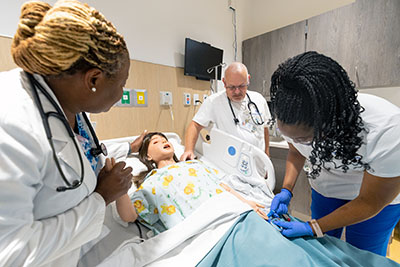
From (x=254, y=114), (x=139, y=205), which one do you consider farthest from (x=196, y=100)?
(x=139, y=205)

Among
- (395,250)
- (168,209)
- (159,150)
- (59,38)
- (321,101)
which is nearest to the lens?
(59,38)

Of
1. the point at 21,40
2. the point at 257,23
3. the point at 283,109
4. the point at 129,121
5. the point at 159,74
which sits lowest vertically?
the point at 129,121

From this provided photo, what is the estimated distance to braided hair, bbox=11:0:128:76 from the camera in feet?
1.51

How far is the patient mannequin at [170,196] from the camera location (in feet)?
3.23

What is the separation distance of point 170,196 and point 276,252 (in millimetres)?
584

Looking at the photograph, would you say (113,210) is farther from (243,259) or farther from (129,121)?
(129,121)

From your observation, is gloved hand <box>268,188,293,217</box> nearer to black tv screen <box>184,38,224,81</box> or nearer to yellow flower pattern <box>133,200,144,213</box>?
yellow flower pattern <box>133,200,144,213</box>

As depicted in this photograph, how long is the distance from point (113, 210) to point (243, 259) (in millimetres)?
726

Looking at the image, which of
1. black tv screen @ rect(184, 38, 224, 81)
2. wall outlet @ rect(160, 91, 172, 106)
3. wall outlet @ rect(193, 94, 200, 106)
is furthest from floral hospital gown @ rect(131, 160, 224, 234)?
black tv screen @ rect(184, 38, 224, 81)

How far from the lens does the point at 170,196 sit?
109 cm

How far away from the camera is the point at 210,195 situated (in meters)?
1.10

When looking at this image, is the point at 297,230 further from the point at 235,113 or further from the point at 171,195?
the point at 235,113

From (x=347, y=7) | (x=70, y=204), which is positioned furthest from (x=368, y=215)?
(x=347, y=7)

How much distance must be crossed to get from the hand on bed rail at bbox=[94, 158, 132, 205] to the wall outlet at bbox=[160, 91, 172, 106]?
1240 millimetres
